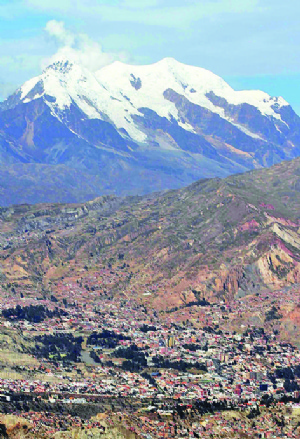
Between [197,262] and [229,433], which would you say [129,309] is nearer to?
[197,262]

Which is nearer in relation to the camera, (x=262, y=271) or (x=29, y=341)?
(x=29, y=341)

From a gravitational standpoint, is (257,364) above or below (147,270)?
below

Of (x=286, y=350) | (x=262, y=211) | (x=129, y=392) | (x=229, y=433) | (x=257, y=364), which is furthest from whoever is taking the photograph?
(x=262, y=211)

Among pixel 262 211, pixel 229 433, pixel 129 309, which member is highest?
pixel 262 211

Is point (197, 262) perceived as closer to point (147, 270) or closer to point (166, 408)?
point (147, 270)

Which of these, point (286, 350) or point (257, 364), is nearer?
point (257, 364)

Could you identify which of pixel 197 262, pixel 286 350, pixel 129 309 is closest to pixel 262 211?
pixel 197 262

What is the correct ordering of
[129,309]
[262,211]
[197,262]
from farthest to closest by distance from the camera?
[262,211] → [197,262] → [129,309]

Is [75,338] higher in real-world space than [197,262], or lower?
lower

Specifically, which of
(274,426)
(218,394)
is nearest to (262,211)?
(218,394)
